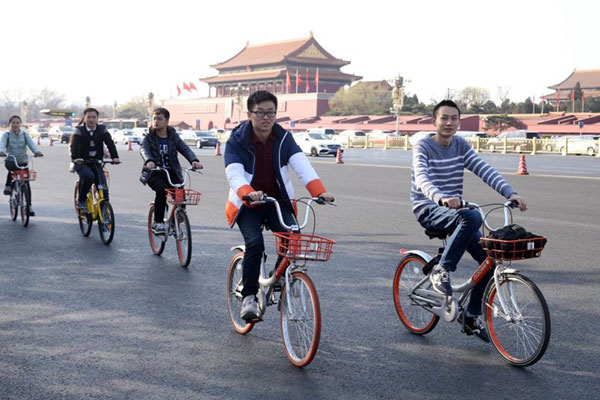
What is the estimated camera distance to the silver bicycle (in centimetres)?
411

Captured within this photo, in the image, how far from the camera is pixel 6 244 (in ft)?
29.4

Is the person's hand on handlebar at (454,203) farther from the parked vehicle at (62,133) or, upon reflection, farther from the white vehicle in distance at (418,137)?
the parked vehicle at (62,133)

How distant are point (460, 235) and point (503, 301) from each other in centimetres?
45

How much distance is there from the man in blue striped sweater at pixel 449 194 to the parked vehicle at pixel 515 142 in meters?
37.7

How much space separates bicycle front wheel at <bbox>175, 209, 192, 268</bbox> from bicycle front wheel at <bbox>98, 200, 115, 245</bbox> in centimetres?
141

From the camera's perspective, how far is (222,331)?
519 centimetres

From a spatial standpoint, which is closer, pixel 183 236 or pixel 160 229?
pixel 183 236

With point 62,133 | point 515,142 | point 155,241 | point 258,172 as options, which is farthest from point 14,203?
point 62,133

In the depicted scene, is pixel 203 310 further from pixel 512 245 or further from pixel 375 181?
pixel 375 181

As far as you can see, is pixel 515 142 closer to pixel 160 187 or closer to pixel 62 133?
pixel 160 187

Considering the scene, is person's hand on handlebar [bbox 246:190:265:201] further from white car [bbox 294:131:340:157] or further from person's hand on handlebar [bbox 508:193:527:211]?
white car [bbox 294:131:340:157]

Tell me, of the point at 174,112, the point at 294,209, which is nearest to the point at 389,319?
the point at 294,209

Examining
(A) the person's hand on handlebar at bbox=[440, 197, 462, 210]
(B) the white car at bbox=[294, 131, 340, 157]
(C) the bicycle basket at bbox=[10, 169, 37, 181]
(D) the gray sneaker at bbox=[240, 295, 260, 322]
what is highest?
(B) the white car at bbox=[294, 131, 340, 157]

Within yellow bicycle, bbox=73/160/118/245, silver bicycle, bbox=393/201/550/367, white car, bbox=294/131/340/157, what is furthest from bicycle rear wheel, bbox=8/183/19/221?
white car, bbox=294/131/340/157
